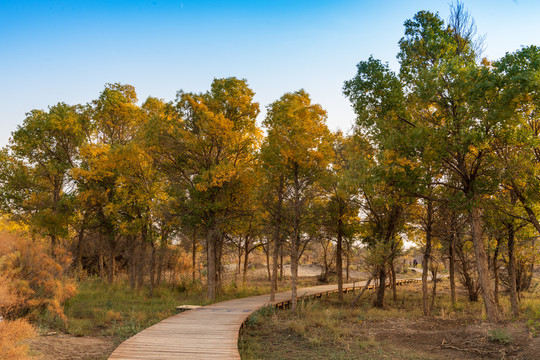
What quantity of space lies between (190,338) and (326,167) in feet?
30.6

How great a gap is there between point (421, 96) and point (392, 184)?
3054 millimetres

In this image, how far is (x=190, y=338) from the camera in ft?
31.7

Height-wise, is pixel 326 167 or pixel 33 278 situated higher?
pixel 326 167

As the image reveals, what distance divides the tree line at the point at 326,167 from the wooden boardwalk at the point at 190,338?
4.37 meters

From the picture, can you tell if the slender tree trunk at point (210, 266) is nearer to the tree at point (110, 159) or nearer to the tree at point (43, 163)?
the tree at point (110, 159)

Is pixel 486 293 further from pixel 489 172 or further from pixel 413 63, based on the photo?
pixel 413 63

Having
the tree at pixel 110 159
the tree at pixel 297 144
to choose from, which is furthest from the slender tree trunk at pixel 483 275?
the tree at pixel 110 159

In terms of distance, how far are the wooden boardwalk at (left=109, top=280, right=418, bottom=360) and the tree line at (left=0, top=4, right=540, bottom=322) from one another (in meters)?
4.37

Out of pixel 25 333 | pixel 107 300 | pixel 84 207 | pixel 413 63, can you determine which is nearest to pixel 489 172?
pixel 413 63

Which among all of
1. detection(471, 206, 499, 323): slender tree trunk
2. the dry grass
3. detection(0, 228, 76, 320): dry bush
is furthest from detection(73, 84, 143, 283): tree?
detection(471, 206, 499, 323): slender tree trunk

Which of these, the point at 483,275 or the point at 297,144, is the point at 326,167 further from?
the point at 483,275

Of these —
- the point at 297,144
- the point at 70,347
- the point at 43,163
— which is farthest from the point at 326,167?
the point at 43,163

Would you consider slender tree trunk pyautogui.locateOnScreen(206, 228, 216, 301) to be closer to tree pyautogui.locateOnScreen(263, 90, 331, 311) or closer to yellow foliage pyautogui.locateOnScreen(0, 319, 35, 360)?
tree pyautogui.locateOnScreen(263, 90, 331, 311)

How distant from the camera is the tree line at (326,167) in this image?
457 inches
